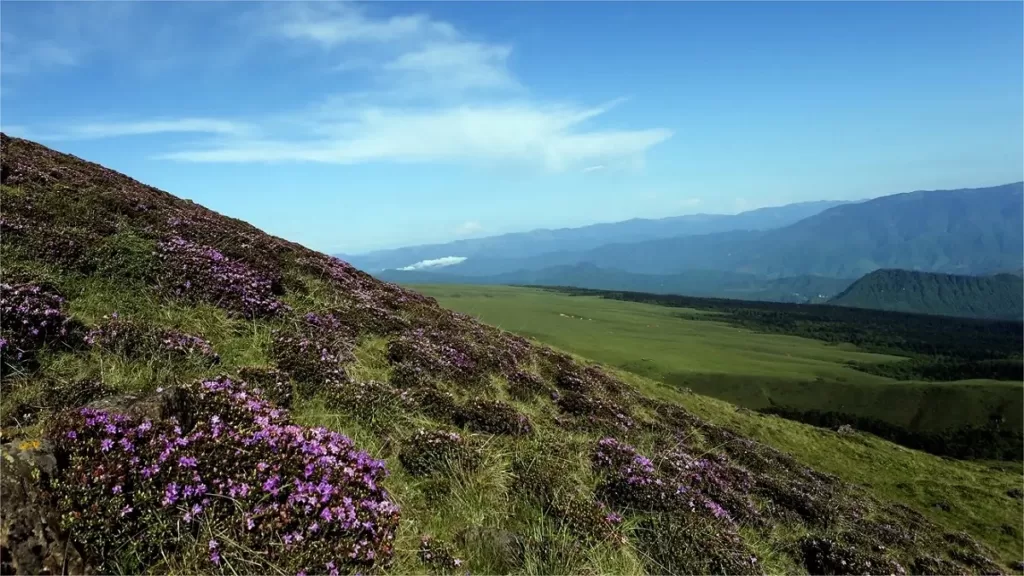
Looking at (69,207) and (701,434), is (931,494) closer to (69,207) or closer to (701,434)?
(701,434)

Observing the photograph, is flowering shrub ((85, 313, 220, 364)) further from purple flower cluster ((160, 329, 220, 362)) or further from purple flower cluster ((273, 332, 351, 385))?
purple flower cluster ((273, 332, 351, 385))

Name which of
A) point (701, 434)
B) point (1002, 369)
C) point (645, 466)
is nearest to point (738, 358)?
point (1002, 369)

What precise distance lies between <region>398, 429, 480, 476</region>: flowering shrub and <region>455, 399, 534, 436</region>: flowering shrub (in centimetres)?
169

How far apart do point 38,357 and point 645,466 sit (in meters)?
9.84

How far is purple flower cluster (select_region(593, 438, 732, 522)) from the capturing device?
28.9 feet

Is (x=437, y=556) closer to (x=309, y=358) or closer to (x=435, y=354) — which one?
(x=309, y=358)

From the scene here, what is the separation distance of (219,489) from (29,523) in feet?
4.81

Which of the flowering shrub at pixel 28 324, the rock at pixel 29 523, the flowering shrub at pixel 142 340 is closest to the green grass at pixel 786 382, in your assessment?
the flowering shrub at pixel 142 340

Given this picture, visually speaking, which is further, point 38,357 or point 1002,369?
point 1002,369

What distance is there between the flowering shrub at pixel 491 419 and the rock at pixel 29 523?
6.41 metres

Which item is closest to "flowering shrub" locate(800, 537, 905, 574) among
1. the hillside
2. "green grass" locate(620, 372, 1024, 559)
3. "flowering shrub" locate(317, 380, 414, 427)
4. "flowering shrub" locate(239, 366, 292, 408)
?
the hillside

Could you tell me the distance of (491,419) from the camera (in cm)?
1072

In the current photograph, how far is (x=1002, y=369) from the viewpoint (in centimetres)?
16950

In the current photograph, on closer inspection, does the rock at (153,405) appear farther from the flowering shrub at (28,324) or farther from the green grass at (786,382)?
the green grass at (786,382)
